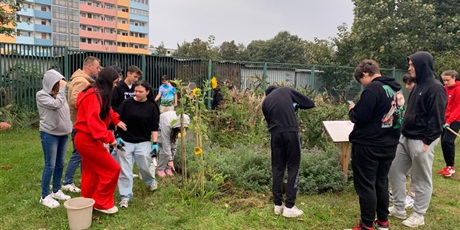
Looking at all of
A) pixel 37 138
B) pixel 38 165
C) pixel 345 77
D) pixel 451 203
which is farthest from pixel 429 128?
pixel 345 77

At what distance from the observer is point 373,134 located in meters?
3.50

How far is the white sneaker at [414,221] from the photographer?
13.2ft

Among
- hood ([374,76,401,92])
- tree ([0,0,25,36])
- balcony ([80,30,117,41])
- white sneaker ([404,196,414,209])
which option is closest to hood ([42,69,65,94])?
hood ([374,76,401,92])

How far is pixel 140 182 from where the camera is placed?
5.29 metres

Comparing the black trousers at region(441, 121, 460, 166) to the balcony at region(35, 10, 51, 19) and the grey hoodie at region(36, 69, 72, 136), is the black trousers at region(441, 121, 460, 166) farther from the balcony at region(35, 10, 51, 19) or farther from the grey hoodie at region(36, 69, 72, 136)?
the balcony at region(35, 10, 51, 19)

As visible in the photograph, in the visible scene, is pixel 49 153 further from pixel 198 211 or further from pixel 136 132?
pixel 198 211

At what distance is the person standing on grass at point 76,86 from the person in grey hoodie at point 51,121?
4.1 inches

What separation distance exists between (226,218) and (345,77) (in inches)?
510

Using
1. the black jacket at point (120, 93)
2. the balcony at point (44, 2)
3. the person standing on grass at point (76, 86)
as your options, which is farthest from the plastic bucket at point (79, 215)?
the balcony at point (44, 2)

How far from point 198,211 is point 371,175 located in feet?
6.74

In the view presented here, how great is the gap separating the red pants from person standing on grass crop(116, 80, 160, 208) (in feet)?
1.21

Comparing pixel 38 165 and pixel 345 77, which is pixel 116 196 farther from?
pixel 345 77

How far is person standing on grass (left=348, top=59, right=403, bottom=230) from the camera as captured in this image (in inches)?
137

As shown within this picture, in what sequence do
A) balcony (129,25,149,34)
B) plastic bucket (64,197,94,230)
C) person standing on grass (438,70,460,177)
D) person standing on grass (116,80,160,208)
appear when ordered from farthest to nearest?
balcony (129,25,149,34) → person standing on grass (438,70,460,177) → person standing on grass (116,80,160,208) → plastic bucket (64,197,94,230)
